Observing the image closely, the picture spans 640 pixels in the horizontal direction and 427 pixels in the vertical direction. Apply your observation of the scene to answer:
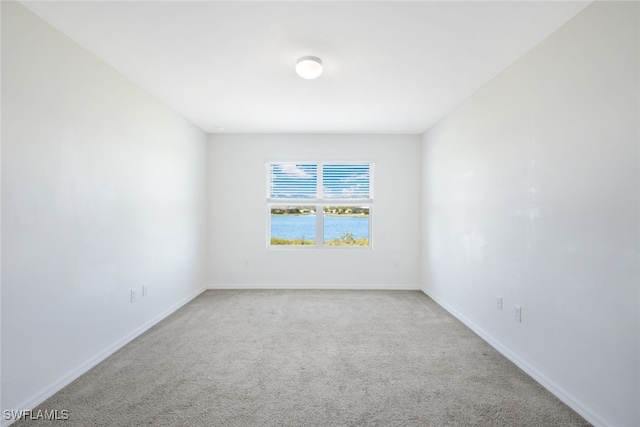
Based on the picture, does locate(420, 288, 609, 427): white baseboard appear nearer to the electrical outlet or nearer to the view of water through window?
the electrical outlet

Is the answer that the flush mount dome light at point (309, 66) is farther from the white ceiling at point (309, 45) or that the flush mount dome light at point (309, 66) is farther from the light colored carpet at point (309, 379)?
the light colored carpet at point (309, 379)

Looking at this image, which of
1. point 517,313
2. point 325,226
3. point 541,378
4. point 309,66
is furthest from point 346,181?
point 541,378

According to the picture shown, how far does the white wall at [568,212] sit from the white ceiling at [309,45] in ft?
0.94

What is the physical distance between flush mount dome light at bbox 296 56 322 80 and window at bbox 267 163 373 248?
238 cm

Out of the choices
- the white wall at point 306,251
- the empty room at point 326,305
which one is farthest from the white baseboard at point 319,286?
the empty room at point 326,305

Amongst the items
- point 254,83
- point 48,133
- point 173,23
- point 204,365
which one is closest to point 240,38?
point 173,23

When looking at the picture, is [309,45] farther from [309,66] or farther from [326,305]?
[326,305]

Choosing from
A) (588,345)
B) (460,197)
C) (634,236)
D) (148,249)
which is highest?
(460,197)

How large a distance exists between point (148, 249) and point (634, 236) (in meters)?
3.74

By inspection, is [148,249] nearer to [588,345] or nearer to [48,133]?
[48,133]

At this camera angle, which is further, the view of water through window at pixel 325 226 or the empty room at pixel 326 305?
the view of water through window at pixel 325 226

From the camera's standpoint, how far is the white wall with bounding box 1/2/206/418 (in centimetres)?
171

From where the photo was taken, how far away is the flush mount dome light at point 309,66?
2.27 meters

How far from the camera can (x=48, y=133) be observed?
1921 mm
